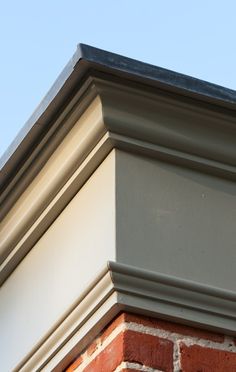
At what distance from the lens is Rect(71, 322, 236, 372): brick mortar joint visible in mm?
2988

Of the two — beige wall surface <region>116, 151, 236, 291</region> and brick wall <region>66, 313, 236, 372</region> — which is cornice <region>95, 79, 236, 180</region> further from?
brick wall <region>66, 313, 236, 372</region>

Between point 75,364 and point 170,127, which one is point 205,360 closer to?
point 75,364

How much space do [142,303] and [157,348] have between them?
119mm

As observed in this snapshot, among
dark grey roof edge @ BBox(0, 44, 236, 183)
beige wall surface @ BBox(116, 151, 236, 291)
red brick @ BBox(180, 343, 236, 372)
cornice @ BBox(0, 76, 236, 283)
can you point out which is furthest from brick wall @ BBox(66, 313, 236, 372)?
dark grey roof edge @ BBox(0, 44, 236, 183)

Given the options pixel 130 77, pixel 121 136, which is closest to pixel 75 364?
pixel 121 136

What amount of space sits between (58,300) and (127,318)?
1.23 feet

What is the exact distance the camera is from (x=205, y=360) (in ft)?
9.93

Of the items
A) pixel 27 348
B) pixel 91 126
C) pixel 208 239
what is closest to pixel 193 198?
pixel 208 239

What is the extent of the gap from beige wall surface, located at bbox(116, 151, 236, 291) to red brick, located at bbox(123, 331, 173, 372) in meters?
0.20

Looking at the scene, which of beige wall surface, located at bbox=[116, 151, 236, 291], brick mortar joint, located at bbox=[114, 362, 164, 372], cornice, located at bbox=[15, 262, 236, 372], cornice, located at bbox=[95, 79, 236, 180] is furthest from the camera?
cornice, located at bbox=[95, 79, 236, 180]

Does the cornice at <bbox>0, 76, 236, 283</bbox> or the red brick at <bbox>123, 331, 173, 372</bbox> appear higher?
the cornice at <bbox>0, 76, 236, 283</bbox>

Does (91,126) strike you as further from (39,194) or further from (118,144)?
(39,194)

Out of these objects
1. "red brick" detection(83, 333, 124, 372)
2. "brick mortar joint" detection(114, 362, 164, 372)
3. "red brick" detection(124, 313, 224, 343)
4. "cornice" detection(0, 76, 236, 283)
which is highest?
"cornice" detection(0, 76, 236, 283)

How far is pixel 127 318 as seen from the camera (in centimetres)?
300
